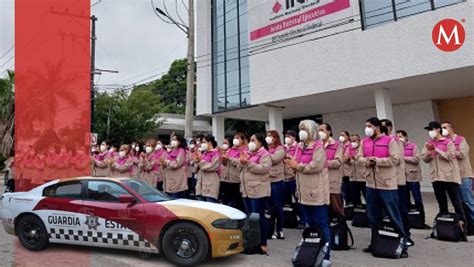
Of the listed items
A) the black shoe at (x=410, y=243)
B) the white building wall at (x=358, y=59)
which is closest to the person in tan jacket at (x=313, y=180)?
the black shoe at (x=410, y=243)

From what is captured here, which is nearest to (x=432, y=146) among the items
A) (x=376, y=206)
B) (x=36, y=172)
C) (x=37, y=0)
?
(x=376, y=206)

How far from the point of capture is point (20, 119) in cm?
1731

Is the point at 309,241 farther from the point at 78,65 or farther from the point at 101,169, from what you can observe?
the point at 78,65

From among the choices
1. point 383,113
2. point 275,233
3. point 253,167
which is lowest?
point 275,233

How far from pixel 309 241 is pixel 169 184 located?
3.85 meters

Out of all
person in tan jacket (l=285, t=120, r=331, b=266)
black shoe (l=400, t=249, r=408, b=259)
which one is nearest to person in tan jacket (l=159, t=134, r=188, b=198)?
person in tan jacket (l=285, t=120, r=331, b=266)

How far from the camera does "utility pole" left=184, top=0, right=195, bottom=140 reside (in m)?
12.7

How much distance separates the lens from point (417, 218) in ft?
24.0

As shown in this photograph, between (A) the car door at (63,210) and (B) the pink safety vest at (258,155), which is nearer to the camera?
(A) the car door at (63,210)

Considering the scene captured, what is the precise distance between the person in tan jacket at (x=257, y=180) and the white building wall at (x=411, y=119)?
33.7 feet

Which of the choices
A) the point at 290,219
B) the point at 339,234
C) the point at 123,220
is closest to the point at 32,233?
the point at 123,220

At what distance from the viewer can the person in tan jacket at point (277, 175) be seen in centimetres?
642

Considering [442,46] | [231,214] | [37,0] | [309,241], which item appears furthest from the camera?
[442,46]

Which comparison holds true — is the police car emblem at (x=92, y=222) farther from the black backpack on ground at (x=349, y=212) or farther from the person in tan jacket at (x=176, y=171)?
the black backpack on ground at (x=349, y=212)
